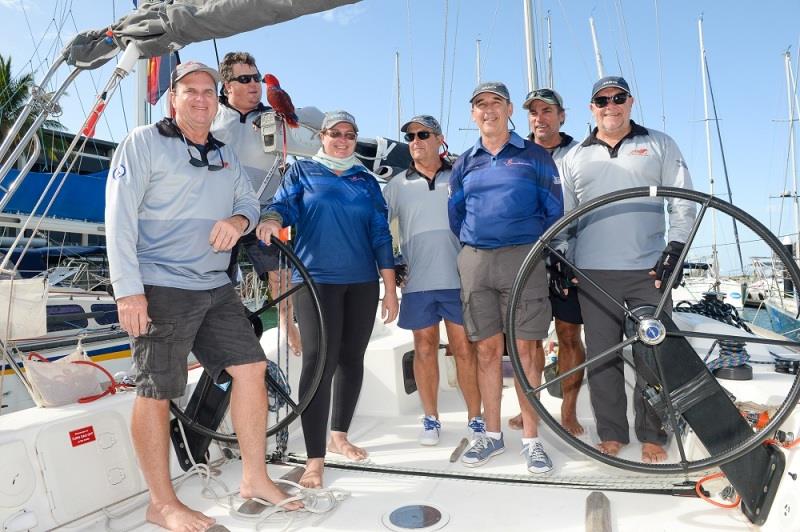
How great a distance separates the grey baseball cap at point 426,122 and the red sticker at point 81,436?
188cm

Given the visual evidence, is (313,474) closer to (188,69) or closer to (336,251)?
(336,251)

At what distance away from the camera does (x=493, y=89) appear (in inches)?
99.7

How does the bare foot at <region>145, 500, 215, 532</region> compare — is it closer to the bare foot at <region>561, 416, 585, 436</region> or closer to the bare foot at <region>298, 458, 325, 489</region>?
the bare foot at <region>298, 458, 325, 489</region>

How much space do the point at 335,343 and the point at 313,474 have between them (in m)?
0.54

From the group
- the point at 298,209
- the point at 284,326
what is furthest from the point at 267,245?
the point at 284,326

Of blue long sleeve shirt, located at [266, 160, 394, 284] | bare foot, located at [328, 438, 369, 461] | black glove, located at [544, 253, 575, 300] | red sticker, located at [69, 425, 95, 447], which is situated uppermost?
blue long sleeve shirt, located at [266, 160, 394, 284]

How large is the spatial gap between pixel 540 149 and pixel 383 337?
74.1 inches

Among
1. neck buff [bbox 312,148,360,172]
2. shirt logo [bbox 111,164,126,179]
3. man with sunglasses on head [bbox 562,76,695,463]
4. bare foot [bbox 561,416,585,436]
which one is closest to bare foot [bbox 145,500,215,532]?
shirt logo [bbox 111,164,126,179]

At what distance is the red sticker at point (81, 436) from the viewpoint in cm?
209

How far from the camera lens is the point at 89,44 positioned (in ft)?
8.50

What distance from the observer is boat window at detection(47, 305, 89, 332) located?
7.42 meters

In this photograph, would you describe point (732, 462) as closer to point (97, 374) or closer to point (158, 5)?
point (97, 374)

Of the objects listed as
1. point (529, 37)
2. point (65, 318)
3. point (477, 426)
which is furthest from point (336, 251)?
point (65, 318)

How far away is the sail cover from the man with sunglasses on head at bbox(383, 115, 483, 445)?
0.95m
